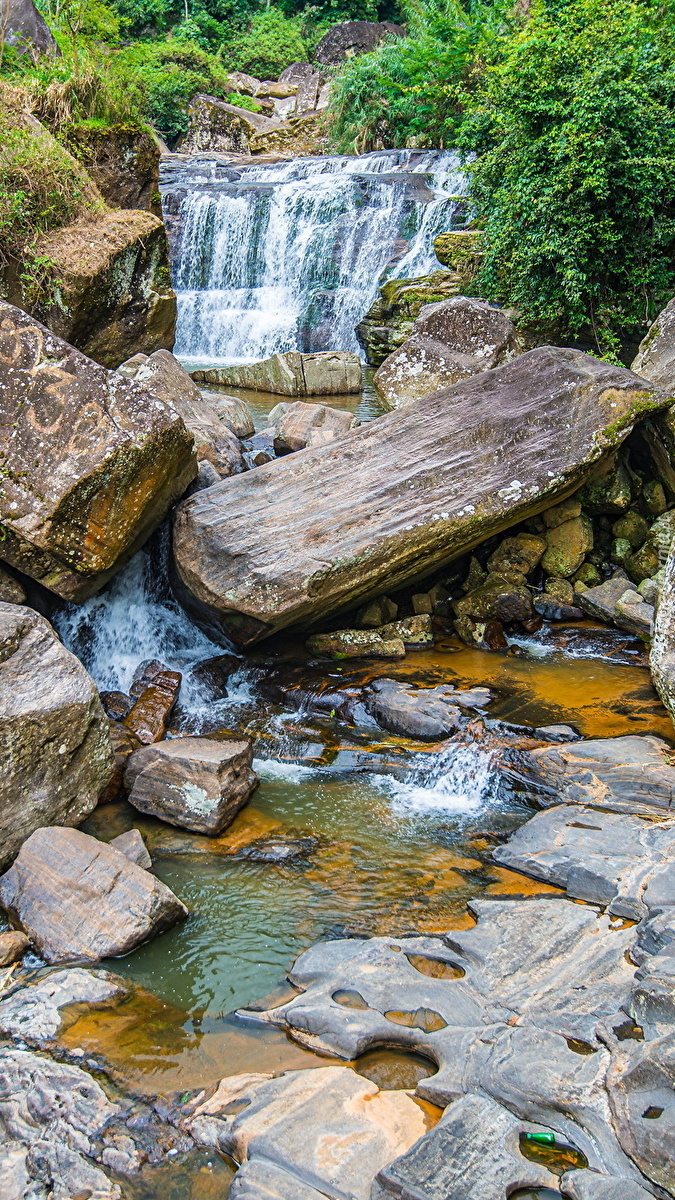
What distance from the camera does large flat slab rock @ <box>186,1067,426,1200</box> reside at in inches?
102

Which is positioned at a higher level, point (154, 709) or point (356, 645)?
point (356, 645)

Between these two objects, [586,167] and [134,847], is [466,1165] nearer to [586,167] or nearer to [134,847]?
[134,847]

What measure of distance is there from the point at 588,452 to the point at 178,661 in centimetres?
379

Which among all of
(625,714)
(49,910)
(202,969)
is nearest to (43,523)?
(49,910)

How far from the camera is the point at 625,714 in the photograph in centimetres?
570

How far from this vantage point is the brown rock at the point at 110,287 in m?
7.71

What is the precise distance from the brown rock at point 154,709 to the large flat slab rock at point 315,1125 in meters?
2.93

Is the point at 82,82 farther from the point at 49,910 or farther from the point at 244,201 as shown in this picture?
the point at 49,910

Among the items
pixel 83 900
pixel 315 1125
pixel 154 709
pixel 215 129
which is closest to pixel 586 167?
pixel 154 709

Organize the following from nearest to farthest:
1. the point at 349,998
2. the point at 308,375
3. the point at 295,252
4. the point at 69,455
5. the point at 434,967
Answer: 1. the point at 349,998
2. the point at 434,967
3. the point at 69,455
4. the point at 308,375
5. the point at 295,252

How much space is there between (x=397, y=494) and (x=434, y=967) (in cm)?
379

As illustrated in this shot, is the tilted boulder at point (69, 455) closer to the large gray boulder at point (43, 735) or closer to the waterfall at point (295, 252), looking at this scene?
the large gray boulder at point (43, 735)

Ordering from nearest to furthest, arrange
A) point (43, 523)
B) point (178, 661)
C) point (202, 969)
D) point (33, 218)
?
point (202, 969)
point (43, 523)
point (178, 661)
point (33, 218)

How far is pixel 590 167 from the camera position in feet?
31.2
